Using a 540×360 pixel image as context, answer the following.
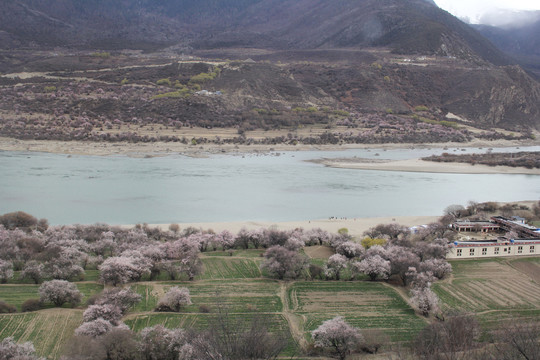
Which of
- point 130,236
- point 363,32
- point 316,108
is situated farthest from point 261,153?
point 363,32

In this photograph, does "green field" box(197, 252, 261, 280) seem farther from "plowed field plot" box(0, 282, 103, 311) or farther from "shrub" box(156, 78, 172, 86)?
"shrub" box(156, 78, 172, 86)

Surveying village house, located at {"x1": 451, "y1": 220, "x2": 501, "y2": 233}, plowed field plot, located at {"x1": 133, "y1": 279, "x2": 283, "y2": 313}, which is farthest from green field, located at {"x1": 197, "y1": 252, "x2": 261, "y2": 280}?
village house, located at {"x1": 451, "y1": 220, "x2": 501, "y2": 233}

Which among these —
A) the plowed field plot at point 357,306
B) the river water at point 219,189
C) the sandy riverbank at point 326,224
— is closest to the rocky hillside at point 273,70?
the river water at point 219,189

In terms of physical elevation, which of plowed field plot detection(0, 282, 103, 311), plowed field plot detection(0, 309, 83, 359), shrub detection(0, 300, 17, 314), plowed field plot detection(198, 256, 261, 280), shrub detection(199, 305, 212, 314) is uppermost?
shrub detection(0, 300, 17, 314)

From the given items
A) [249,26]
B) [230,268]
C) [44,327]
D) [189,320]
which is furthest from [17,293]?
[249,26]

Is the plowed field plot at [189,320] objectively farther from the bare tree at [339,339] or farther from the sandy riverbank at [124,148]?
the sandy riverbank at [124,148]

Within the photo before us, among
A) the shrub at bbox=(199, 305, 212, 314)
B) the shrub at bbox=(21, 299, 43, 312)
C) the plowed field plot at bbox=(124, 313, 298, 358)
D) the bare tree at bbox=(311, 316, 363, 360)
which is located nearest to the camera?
the bare tree at bbox=(311, 316, 363, 360)
